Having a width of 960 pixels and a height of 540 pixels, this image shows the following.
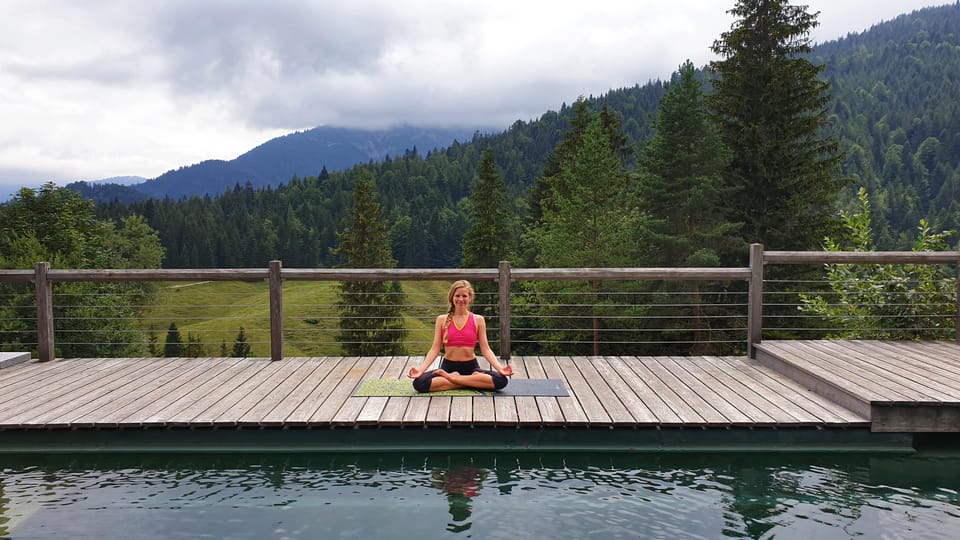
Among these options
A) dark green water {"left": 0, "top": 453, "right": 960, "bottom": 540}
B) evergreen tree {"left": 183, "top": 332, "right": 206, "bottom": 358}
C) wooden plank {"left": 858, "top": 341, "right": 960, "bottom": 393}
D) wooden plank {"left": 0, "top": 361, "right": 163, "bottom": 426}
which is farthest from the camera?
evergreen tree {"left": 183, "top": 332, "right": 206, "bottom": 358}

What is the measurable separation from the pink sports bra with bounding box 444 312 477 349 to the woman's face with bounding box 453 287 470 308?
0.43 ft

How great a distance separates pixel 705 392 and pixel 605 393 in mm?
897

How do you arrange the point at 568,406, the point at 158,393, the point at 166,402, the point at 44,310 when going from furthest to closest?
the point at 44,310 < the point at 158,393 < the point at 166,402 < the point at 568,406

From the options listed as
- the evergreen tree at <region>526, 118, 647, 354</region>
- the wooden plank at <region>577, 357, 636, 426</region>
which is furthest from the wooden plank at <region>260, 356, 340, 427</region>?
the evergreen tree at <region>526, 118, 647, 354</region>

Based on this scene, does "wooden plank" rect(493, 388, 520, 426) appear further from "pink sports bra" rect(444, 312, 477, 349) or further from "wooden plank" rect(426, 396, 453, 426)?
"pink sports bra" rect(444, 312, 477, 349)

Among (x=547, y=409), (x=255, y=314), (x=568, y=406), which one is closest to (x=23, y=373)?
(x=547, y=409)

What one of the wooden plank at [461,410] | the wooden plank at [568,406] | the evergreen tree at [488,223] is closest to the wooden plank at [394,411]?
the wooden plank at [461,410]

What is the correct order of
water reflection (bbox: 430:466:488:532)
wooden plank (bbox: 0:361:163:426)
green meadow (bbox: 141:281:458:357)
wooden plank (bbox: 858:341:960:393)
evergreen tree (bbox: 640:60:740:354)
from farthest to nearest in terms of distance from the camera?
1. green meadow (bbox: 141:281:458:357)
2. evergreen tree (bbox: 640:60:740:354)
3. wooden plank (bbox: 858:341:960:393)
4. wooden plank (bbox: 0:361:163:426)
5. water reflection (bbox: 430:466:488:532)

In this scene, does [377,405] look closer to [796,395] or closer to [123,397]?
[123,397]

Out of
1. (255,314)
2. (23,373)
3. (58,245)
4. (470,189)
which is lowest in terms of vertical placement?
(255,314)

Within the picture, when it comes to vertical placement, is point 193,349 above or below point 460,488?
below

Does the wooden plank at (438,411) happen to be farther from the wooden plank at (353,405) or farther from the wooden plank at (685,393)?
the wooden plank at (685,393)

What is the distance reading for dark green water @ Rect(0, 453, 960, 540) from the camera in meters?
4.07

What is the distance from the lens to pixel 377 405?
5578mm
